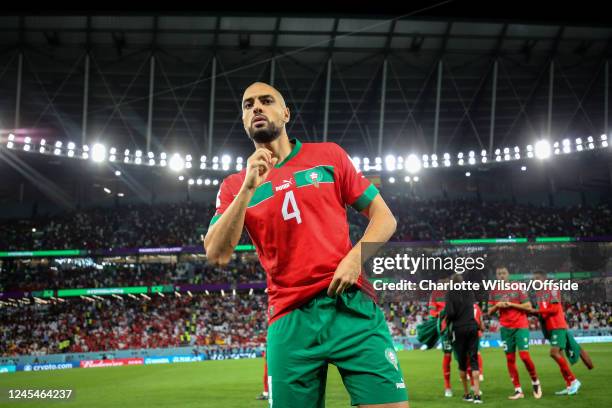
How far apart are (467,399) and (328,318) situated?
9087 millimetres

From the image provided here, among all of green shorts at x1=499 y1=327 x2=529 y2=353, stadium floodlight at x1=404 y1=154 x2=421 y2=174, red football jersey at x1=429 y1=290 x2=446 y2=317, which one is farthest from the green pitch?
stadium floodlight at x1=404 y1=154 x2=421 y2=174

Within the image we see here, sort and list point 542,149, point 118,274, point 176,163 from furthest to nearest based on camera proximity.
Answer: point 118,274 < point 542,149 < point 176,163

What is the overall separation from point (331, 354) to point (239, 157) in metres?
44.8

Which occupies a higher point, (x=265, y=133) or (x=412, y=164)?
(x=412, y=164)

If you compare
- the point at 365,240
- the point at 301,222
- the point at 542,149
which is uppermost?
the point at 542,149

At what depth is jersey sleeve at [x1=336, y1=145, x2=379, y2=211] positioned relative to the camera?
354 centimetres

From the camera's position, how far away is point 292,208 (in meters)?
3.36

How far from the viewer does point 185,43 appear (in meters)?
37.6

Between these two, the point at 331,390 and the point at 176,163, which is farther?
the point at 176,163

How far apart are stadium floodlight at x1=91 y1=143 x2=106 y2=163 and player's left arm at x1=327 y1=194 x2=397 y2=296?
37640 mm

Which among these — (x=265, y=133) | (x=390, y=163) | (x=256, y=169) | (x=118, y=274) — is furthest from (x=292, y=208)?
(x=118, y=274)

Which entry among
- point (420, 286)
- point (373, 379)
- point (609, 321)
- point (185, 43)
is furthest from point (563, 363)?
point (185, 43)

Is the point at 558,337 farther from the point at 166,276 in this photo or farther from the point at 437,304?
the point at 166,276

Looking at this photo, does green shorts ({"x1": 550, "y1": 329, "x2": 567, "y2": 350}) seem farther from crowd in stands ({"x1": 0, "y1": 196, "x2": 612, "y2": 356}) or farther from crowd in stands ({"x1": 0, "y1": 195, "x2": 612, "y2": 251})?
crowd in stands ({"x1": 0, "y1": 195, "x2": 612, "y2": 251})
